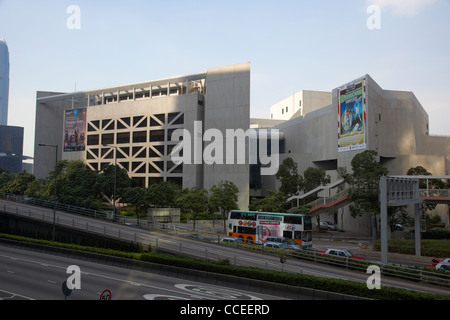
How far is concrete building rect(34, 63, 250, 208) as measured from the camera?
72.0 metres

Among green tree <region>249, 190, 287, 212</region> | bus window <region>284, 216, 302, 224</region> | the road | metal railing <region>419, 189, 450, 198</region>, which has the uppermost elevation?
metal railing <region>419, 189, 450, 198</region>

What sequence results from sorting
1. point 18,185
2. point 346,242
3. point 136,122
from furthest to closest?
point 136,122 → point 18,185 → point 346,242

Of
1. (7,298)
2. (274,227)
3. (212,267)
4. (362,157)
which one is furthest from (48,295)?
(362,157)

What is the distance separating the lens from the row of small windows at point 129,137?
81.8 m

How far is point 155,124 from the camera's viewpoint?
82.9m

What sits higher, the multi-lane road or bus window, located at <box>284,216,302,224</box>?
bus window, located at <box>284,216,302,224</box>

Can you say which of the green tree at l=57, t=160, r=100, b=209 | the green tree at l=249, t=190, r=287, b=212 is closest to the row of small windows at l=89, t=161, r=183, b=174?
the green tree at l=57, t=160, r=100, b=209

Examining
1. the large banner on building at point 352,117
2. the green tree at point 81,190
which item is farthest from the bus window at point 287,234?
the green tree at point 81,190

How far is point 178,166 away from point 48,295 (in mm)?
61727

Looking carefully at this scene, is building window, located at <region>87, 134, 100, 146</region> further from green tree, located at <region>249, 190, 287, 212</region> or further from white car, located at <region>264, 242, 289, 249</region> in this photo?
white car, located at <region>264, 242, 289, 249</region>

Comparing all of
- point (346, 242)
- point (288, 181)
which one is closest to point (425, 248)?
point (346, 242)

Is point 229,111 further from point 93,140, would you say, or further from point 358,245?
point 93,140

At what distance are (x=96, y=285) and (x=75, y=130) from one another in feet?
265
